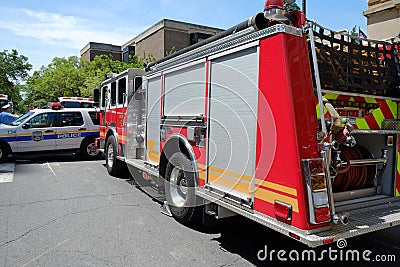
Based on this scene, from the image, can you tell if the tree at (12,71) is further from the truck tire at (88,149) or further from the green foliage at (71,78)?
the truck tire at (88,149)

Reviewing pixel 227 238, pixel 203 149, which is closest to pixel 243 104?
pixel 203 149

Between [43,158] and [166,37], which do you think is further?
[166,37]

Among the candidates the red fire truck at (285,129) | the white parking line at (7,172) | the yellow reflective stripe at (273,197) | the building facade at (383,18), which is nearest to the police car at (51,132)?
the white parking line at (7,172)

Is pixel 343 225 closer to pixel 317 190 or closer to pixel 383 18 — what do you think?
pixel 317 190

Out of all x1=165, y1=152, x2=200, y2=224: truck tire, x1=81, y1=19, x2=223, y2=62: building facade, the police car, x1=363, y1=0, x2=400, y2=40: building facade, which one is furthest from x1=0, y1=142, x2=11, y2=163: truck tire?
x1=81, y1=19, x2=223, y2=62: building facade

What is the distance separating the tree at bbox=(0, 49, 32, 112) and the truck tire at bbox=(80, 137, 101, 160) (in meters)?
30.1

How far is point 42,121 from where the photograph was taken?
11406 millimetres

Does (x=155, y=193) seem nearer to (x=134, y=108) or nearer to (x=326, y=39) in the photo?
(x=134, y=108)

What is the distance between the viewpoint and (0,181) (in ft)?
27.3

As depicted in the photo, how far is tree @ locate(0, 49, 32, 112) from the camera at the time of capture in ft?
123

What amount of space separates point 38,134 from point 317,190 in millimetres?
10343

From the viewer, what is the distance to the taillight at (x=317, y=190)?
2957 mm

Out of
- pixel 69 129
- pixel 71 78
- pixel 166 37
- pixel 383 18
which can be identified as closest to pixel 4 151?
pixel 69 129

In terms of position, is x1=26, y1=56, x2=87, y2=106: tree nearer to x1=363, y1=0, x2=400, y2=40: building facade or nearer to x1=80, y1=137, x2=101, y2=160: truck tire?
x1=80, y1=137, x2=101, y2=160: truck tire
